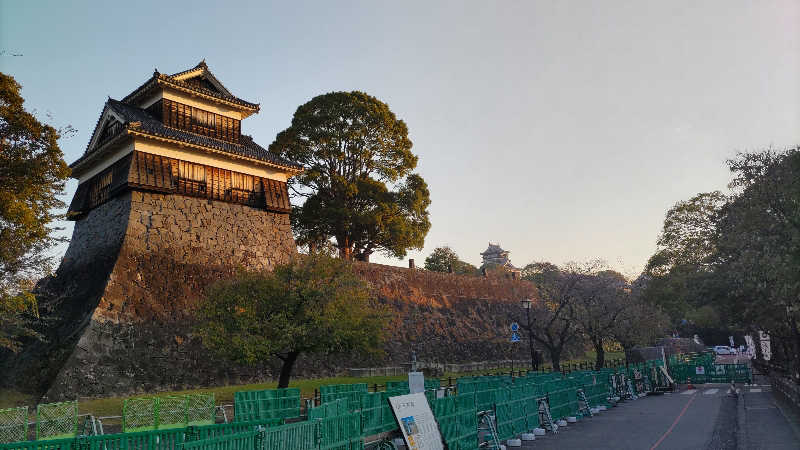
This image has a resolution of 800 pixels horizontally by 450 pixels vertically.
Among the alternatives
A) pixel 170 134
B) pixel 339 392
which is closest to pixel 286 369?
pixel 339 392

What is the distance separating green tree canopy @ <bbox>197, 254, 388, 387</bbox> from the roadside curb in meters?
13.9

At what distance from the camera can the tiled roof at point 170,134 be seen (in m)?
29.1

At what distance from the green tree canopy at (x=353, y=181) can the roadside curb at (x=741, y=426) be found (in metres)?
24.7

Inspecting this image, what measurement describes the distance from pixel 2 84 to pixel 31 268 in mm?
7427

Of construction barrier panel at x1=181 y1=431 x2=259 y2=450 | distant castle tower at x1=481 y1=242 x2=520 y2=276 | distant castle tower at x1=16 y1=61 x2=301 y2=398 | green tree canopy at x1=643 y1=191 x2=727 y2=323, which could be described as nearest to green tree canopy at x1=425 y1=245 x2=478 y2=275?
green tree canopy at x1=643 y1=191 x2=727 y2=323

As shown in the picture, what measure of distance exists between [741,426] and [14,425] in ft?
70.2

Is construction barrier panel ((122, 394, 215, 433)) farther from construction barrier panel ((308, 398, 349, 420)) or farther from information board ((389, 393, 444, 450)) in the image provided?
information board ((389, 393, 444, 450))

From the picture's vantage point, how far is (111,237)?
28.9 m

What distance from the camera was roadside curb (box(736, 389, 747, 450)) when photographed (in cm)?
1416

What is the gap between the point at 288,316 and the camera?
22.5 m

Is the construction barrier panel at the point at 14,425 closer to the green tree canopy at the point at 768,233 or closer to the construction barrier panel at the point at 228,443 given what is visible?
the construction barrier panel at the point at 228,443

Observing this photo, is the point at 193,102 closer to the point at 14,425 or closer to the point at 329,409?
the point at 14,425

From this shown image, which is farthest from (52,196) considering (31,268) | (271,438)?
(271,438)

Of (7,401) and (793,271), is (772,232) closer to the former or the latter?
(793,271)
